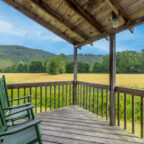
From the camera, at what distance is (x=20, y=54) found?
3.04 meters

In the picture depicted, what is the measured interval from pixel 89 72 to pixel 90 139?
5.98ft

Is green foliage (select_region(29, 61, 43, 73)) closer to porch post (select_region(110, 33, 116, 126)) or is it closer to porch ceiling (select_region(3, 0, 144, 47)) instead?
porch ceiling (select_region(3, 0, 144, 47))

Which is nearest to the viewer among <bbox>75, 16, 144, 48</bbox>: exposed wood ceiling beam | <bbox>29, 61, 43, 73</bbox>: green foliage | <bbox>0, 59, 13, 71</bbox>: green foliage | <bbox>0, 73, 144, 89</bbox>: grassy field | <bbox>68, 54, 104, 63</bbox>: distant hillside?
<bbox>75, 16, 144, 48</bbox>: exposed wood ceiling beam

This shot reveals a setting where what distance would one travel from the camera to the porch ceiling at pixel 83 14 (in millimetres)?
1759

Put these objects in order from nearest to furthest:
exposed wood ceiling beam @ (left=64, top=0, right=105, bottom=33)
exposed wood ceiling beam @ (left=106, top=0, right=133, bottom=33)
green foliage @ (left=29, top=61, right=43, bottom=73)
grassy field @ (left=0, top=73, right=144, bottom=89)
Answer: exposed wood ceiling beam @ (left=106, top=0, right=133, bottom=33)
exposed wood ceiling beam @ (left=64, top=0, right=105, bottom=33)
grassy field @ (left=0, top=73, right=144, bottom=89)
green foliage @ (left=29, top=61, right=43, bottom=73)

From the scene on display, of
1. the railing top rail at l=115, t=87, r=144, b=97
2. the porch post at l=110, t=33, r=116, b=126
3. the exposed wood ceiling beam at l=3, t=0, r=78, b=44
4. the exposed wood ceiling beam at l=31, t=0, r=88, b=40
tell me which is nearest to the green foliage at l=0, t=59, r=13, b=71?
the exposed wood ceiling beam at l=3, t=0, r=78, b=44

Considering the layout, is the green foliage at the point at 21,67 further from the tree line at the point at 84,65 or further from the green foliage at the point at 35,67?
the green foliage at the point at 35,67

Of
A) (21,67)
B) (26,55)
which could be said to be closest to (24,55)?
(26,55)

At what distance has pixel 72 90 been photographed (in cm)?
372

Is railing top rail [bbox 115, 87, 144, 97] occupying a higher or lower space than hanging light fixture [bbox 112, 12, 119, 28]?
lower

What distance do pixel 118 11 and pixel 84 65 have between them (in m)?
1.90

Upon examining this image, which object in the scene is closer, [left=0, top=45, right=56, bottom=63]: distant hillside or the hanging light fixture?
the hanging light fixture

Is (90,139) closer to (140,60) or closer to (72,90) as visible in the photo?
(140,60)

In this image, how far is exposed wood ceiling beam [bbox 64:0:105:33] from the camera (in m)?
2.07
